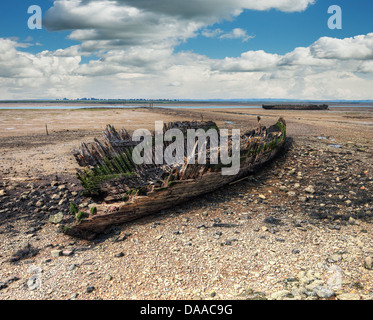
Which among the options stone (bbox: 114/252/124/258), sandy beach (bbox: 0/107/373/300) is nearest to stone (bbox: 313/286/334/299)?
sandy beach (bbox: 0/107/373/300)

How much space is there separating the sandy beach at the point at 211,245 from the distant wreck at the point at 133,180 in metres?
0.32

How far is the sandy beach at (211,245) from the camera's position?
4.69 meters

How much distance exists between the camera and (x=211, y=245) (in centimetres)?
599

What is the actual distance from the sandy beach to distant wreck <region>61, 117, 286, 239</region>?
316 millimetres

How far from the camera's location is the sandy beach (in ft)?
15.4

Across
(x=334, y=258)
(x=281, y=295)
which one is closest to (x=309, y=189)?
(x=334, y=258)

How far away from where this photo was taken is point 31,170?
436 inches

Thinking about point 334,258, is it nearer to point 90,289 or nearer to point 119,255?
point 119,255

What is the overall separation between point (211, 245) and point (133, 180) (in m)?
3.82

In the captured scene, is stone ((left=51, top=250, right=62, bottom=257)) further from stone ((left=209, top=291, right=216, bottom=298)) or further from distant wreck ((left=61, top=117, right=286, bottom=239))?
stone ((left=209, top=291, right=216, bottom=298))

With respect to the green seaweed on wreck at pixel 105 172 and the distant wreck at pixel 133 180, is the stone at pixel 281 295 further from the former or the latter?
the green seaweed on wreck at pixel 105 172
